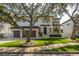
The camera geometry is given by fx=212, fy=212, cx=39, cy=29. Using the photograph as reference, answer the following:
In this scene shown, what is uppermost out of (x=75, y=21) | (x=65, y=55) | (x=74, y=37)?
(x=75, y=21)

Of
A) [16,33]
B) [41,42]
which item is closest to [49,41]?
[41,42]

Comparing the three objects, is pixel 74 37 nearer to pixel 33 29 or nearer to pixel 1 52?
pixel 33 29

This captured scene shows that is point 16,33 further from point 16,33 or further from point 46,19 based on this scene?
point 46,19

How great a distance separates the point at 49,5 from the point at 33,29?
1.85 ft

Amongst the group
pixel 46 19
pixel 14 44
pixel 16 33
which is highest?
pixel 46 19

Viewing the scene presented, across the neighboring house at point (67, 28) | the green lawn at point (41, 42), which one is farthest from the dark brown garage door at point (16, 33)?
the neighboring house at point (67, 28)

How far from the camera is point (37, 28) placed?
13.6 ft

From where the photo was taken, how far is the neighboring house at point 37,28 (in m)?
4.12

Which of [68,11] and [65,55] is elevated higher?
[68,11]

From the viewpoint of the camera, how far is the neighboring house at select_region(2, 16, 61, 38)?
13.5ft

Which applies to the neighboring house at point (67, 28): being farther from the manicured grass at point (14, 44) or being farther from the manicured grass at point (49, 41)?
the manicured grass at point (14, 44)

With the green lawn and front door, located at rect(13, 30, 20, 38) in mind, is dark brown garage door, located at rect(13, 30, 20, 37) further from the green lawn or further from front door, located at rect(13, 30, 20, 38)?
the green lawn

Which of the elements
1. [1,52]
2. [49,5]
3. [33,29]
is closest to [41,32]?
[33,29]

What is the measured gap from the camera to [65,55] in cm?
405
